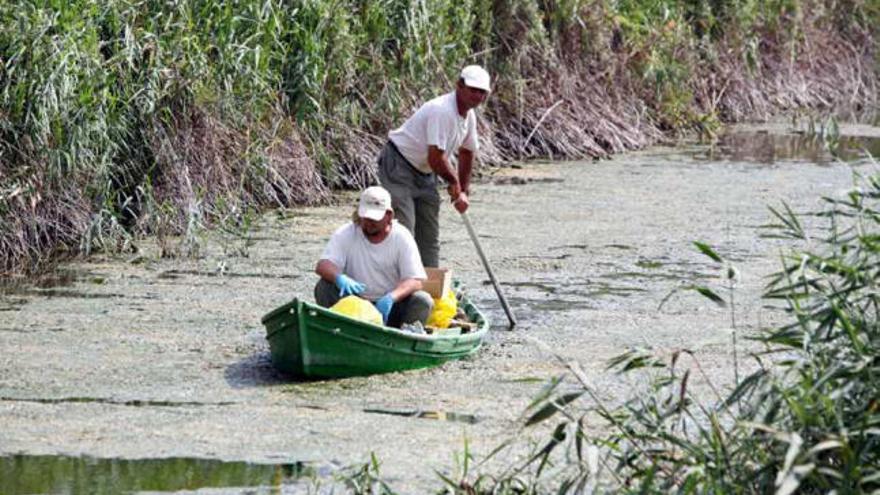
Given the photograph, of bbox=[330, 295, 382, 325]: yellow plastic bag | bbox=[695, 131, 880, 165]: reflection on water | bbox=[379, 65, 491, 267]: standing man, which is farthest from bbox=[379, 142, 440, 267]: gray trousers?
bbox=[695, 131, 880, 165]: reflection on water

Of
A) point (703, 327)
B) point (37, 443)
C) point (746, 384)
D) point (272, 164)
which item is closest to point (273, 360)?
point (37, 443)

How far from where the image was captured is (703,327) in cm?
1056

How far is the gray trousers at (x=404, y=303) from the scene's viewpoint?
9.07 metres

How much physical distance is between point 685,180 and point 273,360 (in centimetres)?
852

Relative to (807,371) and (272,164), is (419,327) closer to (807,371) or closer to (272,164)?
(807,371)

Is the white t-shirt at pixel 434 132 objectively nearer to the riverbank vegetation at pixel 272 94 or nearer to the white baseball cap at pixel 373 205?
the white baseball cap at pixel 373 205

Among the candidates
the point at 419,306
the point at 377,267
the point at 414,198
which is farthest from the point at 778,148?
the point at 377,267

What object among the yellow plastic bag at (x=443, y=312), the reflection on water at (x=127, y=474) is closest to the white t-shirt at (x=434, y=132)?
the yellow plastic bag at (x=443, y=312)

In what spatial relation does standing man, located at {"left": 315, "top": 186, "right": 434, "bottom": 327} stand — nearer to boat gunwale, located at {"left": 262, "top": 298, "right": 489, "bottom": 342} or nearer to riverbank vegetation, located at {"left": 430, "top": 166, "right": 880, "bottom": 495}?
boat gunwale, located at {"left": 262, "top": 298, "right": 489, "bottom": 342}

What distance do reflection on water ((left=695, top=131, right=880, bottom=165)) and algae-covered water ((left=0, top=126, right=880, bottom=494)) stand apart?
2034mm

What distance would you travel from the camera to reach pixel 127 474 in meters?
7.04

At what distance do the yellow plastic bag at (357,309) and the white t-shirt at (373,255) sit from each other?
0.26 metres

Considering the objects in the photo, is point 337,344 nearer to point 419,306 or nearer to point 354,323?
point 354,323

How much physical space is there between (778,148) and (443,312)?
1103cm
